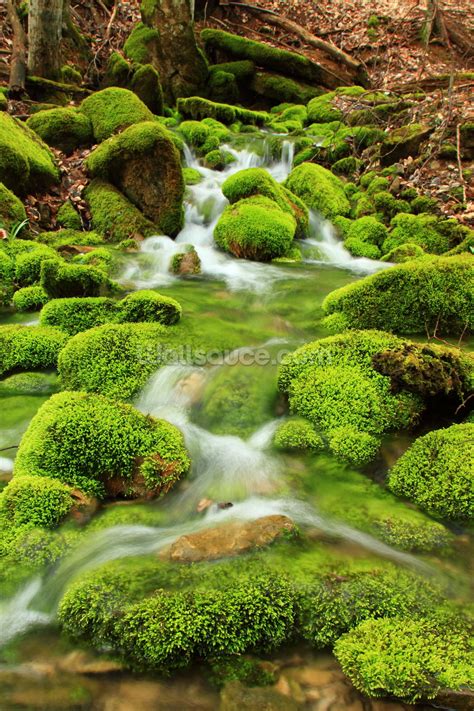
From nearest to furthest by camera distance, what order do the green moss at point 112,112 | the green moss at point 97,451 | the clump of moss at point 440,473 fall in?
1. the clump of moss at point 440,473
2. the green moss at point 97,451
3. the green moss at point 112,112

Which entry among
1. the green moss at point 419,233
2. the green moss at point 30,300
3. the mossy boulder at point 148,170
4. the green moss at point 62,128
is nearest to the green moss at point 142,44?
the green moss at point 62,128

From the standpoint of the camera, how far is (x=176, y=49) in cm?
1563

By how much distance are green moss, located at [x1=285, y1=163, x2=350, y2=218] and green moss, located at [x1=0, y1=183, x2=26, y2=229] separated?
5924mm

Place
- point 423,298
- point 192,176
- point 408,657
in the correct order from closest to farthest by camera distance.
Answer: point 408,657 → point 423,298 → point 192,176

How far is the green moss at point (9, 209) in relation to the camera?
7496 millimetres

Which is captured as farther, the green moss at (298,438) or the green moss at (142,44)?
the green moss at (142,44)

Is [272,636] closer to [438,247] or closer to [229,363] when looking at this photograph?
[229,363]

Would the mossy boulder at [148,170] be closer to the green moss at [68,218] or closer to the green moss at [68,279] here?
the green moss at [68,218]

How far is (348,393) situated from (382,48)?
811 inches

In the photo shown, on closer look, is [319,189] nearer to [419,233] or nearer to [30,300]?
[419,233]

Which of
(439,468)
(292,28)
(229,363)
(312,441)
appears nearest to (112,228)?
(229,363)

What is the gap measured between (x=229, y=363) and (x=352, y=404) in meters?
1.42

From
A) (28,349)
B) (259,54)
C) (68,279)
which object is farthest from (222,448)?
(259,54)

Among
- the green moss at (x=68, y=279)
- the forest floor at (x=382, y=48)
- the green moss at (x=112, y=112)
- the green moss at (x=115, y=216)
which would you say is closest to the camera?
the green moss at (x=68, y=279)
